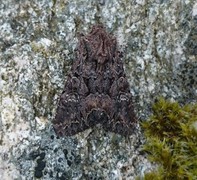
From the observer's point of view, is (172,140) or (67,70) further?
(67,70)

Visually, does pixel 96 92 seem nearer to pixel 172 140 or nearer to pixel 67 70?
pixel 67 70

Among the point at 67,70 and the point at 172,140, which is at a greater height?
the point at 67,70

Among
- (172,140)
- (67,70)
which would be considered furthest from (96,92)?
(172,140)

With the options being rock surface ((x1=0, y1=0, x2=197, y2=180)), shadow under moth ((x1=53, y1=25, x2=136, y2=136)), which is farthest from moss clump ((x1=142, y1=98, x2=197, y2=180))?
shadow under moth ((x1=53, y1=25, x2=136, y2=136))

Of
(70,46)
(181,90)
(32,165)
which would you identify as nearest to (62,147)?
(32,165)

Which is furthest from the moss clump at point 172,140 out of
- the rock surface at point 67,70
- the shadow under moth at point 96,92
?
the shadow under moth at point 96,92
